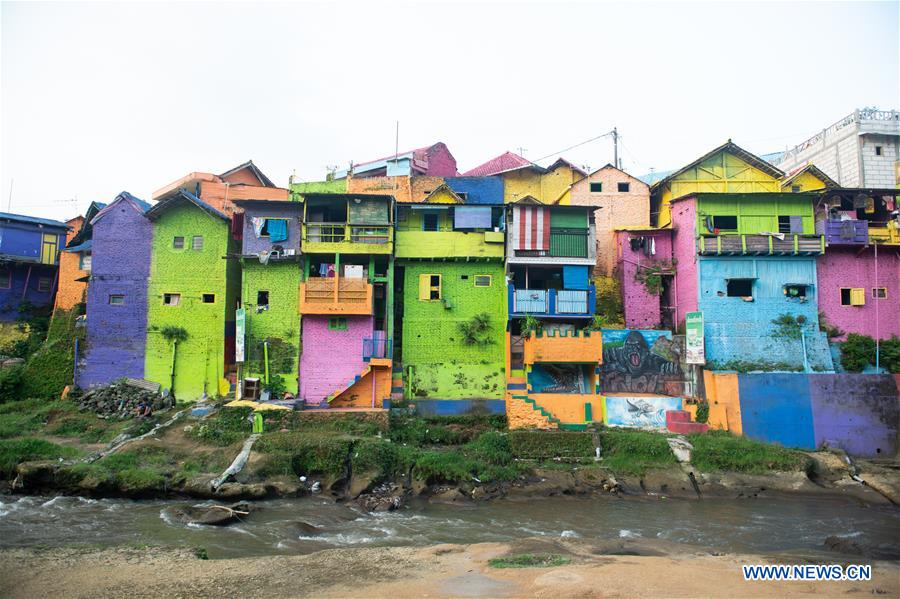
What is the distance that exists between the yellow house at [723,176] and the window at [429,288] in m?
13.5

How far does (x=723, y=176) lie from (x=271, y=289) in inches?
986

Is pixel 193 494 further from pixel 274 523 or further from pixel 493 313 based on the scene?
pixel 493 313

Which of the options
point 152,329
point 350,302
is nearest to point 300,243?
point 350,302

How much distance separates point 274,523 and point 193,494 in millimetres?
3767

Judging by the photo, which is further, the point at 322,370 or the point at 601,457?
the point at 322,370

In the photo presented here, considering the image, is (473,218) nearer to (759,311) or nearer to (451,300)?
(451,300)

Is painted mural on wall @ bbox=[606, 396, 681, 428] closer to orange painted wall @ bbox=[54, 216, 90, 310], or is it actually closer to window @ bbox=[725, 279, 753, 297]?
window @ bbox=[725, 279, 753, 297]

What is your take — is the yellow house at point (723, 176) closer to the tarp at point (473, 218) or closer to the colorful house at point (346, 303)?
the tarp at point (473, 218)

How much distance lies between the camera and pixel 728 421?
23.7 meters

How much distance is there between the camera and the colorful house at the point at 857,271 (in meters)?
26.8

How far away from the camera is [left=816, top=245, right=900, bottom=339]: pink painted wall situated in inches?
1057

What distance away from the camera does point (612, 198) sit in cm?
3228

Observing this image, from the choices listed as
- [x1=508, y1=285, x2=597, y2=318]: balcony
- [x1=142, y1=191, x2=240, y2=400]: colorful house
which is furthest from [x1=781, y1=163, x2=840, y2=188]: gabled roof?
[x1=142, y1=191, x2=240, y2=400]: colorful house

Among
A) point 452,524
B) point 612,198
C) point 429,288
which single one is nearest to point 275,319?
point 429,288
